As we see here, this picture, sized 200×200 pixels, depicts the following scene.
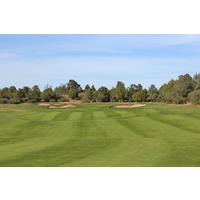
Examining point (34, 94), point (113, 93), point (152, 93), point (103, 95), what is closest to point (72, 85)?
point (103, 95)

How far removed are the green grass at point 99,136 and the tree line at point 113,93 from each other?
0.26m

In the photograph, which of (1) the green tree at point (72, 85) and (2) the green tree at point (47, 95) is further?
(2) the green tree at point (47, 95)

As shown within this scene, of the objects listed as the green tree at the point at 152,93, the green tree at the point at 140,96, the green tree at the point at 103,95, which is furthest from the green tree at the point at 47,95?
the green tree at the point at 152,93

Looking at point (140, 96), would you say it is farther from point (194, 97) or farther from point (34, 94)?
point (34, 94)

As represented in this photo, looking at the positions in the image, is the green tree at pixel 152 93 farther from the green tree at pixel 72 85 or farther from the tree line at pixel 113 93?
the green tree at pixel 72 85

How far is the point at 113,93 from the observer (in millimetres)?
10398

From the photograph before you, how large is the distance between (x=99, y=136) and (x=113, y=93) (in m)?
1.70

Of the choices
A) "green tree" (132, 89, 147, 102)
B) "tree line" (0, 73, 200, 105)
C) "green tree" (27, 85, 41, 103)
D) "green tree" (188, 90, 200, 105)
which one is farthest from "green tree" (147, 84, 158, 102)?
"green tree" (27, 85, 41, 103)

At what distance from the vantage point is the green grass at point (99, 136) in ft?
27.0

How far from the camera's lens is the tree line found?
10.1m

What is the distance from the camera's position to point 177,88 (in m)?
10.2

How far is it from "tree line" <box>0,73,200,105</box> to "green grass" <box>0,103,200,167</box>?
Result: 0.84 ft
